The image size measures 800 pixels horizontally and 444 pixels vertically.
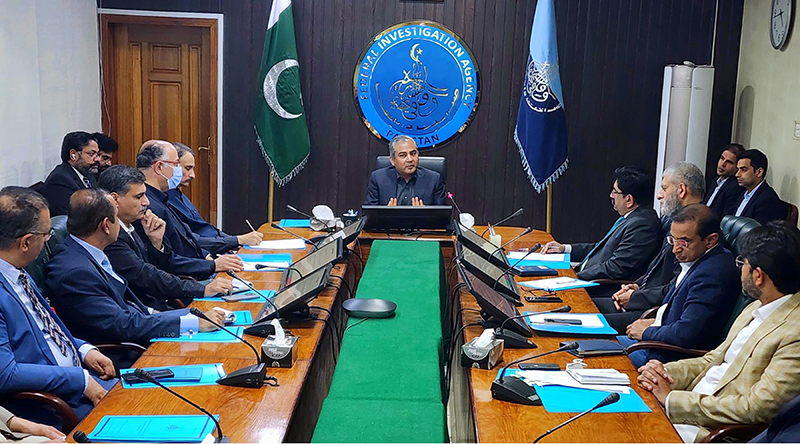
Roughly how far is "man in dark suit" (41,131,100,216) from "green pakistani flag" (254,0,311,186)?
4.74 feet

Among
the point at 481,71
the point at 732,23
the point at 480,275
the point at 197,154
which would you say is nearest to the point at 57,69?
the point at 197,154

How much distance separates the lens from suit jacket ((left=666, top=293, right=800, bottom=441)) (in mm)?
2492

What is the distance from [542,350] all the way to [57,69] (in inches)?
178

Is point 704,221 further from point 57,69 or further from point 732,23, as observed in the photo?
point 57,69

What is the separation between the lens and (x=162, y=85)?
695cm

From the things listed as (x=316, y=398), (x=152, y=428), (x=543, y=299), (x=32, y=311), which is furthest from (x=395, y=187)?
(x=152, y=428)

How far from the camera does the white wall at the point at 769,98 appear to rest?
228 inches

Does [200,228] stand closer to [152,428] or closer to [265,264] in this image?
[265,264]

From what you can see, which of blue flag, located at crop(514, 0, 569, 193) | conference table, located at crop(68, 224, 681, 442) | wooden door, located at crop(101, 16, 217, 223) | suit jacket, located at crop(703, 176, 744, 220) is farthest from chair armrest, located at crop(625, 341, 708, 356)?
wooden door, located at crop(101, 16, 217, 223)

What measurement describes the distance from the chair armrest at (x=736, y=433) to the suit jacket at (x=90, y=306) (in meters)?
1.93

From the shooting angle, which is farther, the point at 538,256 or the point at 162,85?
the point at 162,85

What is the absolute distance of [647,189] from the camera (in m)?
4.38

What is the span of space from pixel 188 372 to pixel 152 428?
17.0 inches

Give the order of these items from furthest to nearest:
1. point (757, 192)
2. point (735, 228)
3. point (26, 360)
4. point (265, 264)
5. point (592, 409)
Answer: point (757, 192) → point (265, 264) → point (735, 228) → point (26, 360) → point (592, 409)
